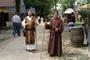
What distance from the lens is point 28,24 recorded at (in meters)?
14.9

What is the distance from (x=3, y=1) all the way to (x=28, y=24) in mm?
21857

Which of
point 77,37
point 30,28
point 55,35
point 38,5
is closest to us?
point 55,35

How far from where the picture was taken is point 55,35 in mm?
→ 13711

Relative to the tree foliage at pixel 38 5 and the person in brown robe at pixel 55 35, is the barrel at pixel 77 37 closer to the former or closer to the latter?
the person in brown robe at pixel 55 35

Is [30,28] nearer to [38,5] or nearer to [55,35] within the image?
[55,35]

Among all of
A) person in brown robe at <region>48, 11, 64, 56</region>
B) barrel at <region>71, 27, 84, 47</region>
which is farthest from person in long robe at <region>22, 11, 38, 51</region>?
barrel at <region>71, 27, 84, 47</region>

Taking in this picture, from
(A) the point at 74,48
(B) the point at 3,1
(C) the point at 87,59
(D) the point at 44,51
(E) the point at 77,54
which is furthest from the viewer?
(B) the point at 3,1

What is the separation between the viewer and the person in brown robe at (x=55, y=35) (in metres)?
13.5

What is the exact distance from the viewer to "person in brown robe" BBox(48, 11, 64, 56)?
13.5 metres

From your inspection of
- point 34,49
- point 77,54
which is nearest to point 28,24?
point 34,49

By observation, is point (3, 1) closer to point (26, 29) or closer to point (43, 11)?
point (26, 29)

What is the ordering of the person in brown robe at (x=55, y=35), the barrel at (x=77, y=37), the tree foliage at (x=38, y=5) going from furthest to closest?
1. the tree foliage at (x=38, y=5)
2. the barrel at (x=77, y=37)
3. the person in brown robe at (x=55, y=35)

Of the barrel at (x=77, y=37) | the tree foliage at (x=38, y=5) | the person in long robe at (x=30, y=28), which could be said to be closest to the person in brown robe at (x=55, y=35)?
the person in long robe at (x=30, y=28)

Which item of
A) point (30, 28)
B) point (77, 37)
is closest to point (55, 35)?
point (30, 28)
